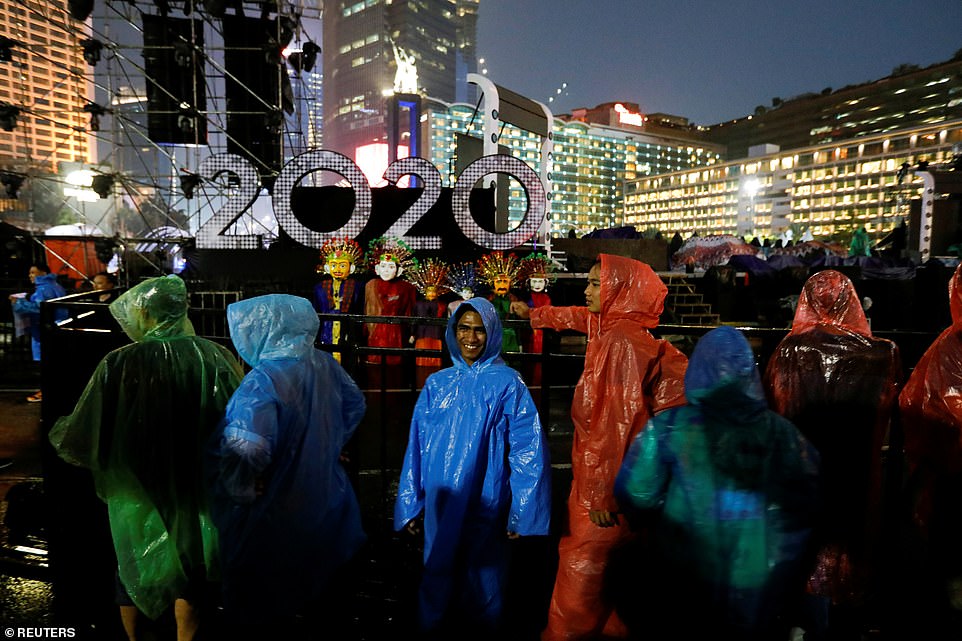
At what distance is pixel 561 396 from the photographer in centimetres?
855

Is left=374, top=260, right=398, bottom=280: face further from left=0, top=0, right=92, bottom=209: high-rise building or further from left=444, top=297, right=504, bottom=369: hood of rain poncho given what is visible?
left=0, top=0, right=92, bottom=209: high-rise building

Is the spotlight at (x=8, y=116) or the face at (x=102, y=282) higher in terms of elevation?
the spotlight at (x=8, y=116)

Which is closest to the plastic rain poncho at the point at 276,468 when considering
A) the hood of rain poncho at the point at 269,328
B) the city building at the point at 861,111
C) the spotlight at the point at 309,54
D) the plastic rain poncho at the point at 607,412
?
the hood of rain poncho at the point at 269,328

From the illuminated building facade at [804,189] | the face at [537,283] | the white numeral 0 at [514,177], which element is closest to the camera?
the face at [537,283]

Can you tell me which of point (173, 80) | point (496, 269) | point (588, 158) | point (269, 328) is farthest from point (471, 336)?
point (588, 158)

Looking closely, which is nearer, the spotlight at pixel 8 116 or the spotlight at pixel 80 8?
the spotlight at pixel 80 8

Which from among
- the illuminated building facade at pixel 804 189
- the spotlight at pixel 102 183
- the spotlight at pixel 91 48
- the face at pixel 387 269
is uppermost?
the illuminated building facade at pixel 804 189

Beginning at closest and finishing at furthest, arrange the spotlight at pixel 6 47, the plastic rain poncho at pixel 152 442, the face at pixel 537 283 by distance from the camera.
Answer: the plastic rain poncho at pixel 152 442
the face at pixel 537 283
the spotlight at pixel 6 47

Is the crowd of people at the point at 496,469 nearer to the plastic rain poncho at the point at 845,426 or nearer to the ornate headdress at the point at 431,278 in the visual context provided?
the plastic rain poncho at the point at 845,426

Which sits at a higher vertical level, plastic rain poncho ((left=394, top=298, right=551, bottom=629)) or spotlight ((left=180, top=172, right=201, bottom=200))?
spotlight ((left=180, top=172, right=201, bottom=200))

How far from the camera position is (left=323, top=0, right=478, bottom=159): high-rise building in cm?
12331

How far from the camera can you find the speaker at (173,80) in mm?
14477

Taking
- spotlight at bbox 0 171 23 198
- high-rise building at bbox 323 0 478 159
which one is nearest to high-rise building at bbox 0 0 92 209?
spotlight at bbox 0 171 23 198

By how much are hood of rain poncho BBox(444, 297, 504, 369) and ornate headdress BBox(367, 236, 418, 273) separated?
20.4 feet
